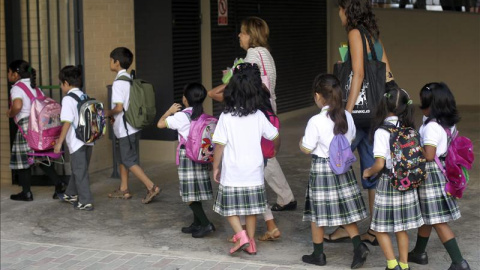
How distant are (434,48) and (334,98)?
9.23 meters

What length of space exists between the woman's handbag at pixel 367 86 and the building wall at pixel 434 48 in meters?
8.53

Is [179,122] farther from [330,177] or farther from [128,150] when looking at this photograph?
[128,150]

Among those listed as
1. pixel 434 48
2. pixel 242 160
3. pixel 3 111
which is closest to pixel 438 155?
pixel 242 160

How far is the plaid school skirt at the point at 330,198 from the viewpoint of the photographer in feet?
20.7

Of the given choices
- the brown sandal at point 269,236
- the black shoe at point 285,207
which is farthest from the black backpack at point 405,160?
the black shoe at point 285,207

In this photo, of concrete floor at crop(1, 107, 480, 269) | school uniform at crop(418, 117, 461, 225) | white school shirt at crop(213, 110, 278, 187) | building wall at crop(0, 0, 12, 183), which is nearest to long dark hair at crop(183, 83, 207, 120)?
white school shirt at crop(213, 110, 278, 187)

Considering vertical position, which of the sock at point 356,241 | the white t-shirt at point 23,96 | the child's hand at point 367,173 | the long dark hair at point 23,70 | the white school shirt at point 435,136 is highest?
the long dark hair at point 23,70

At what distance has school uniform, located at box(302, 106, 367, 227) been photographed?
20.5 ft

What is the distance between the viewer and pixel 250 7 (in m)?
12.6

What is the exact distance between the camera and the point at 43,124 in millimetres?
8430

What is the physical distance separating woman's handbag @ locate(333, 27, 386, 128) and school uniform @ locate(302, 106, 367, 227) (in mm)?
298

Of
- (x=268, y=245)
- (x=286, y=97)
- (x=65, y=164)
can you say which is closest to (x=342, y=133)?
(x=268, y=245)

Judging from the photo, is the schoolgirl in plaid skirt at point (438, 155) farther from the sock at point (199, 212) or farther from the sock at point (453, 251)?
the sock at point (199, 212)

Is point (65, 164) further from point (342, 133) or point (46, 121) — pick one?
point (342, 133)
